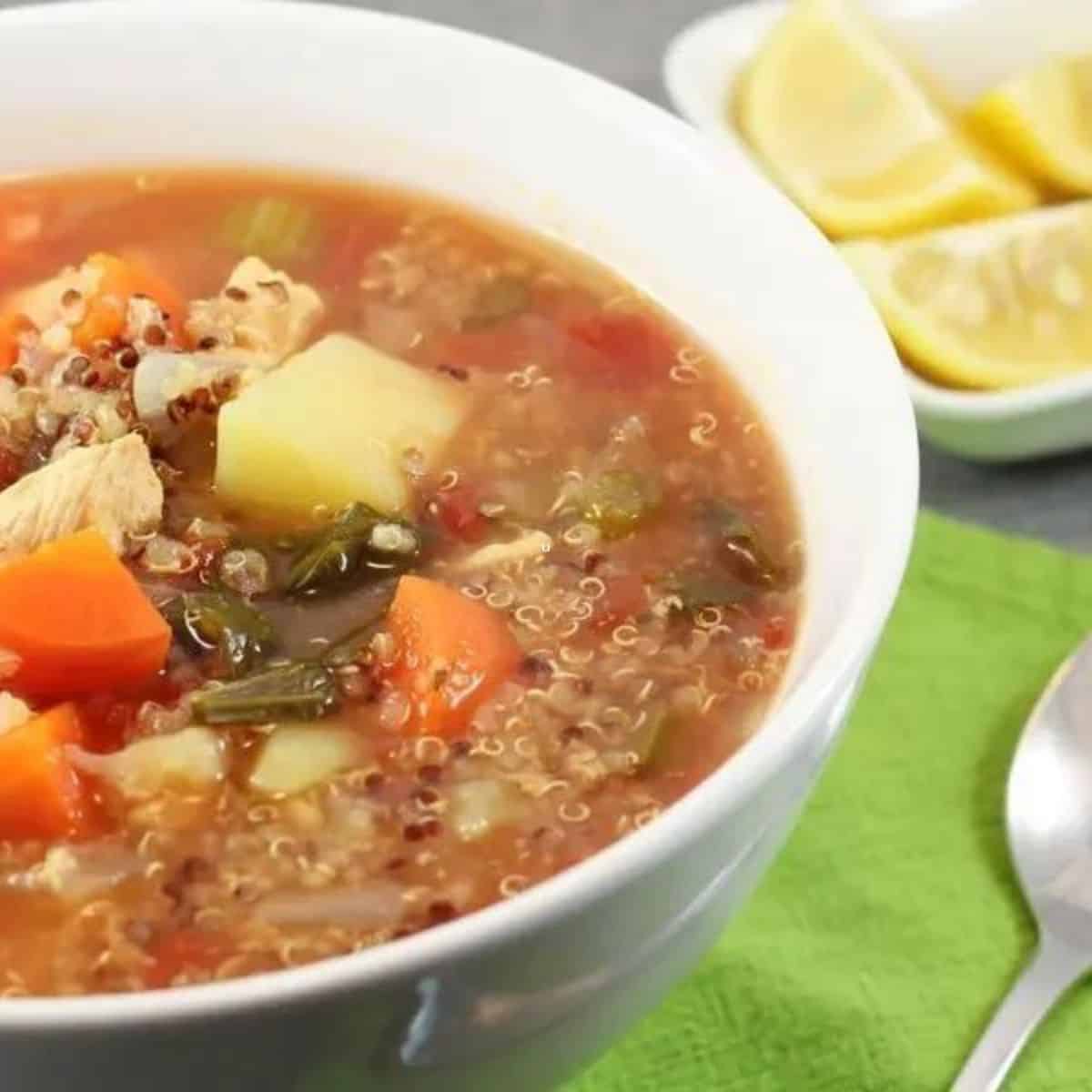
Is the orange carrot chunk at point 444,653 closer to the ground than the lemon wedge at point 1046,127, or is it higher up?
higher up

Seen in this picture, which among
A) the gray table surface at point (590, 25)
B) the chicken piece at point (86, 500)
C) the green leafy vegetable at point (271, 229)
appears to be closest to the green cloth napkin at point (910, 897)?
the chicken piece at point (86, 500)

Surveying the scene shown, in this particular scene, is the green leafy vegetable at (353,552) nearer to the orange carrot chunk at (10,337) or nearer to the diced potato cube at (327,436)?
the diced potato cube at (327,436)

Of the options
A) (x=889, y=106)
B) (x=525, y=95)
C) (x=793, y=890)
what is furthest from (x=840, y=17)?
(x=793, y=890)

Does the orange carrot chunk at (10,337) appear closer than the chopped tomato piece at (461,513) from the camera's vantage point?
No

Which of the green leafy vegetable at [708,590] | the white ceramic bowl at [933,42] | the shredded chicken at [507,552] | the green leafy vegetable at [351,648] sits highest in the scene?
the green leafy vegetable at [708,590]

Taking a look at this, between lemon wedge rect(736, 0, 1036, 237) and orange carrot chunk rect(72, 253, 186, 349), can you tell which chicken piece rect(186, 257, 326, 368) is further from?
lemon wedge rect(736, 0, 1036, 237)

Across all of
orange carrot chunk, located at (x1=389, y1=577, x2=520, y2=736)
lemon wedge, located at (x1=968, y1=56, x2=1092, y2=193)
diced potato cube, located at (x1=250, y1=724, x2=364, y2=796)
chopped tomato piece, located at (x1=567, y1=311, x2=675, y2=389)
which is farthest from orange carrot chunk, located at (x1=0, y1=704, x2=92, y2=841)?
lemon wedge, located at (x1=968, y1=56, x2=1092, y2=193)
